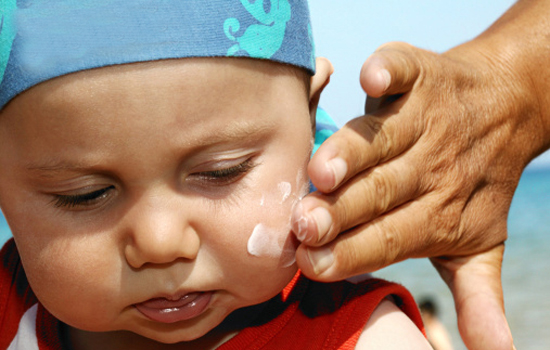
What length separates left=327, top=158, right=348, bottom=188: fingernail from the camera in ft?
5.32

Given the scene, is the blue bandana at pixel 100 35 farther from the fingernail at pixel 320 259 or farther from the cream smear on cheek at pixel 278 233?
the fingernail at pixel 320 259

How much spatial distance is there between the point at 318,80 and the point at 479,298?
2.82 feet

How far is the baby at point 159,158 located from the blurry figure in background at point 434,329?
1550 millimetres

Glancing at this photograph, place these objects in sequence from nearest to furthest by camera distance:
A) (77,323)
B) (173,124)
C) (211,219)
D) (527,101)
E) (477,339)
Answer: (173,124) → (211,219) → (77,323) → (477,339) → (527,101)

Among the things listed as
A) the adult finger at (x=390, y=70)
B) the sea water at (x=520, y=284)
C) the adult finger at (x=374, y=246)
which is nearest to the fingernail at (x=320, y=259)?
the adult finger at (x=374, y=246)

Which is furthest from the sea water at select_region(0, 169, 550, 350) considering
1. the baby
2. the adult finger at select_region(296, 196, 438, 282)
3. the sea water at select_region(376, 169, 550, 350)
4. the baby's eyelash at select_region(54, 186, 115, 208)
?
the baby's eyelash at select_region(54, 186, 115, 208)

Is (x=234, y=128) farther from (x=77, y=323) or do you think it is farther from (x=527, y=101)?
(x=527, y=101)

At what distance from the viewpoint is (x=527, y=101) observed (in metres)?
2.21

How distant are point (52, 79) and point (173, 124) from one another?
0.99 feet

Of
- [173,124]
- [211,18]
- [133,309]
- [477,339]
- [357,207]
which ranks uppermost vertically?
[211,18]

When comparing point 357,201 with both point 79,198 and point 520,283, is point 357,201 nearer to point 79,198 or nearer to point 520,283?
point 79,198

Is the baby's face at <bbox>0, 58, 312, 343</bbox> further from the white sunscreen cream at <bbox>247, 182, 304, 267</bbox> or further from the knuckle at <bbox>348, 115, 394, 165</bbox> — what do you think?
the knuckle at <bbox>348, 115, 394, 165</bbox>

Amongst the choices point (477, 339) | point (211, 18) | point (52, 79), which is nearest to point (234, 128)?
point (211, 18)

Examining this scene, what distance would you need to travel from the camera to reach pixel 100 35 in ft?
4.68
